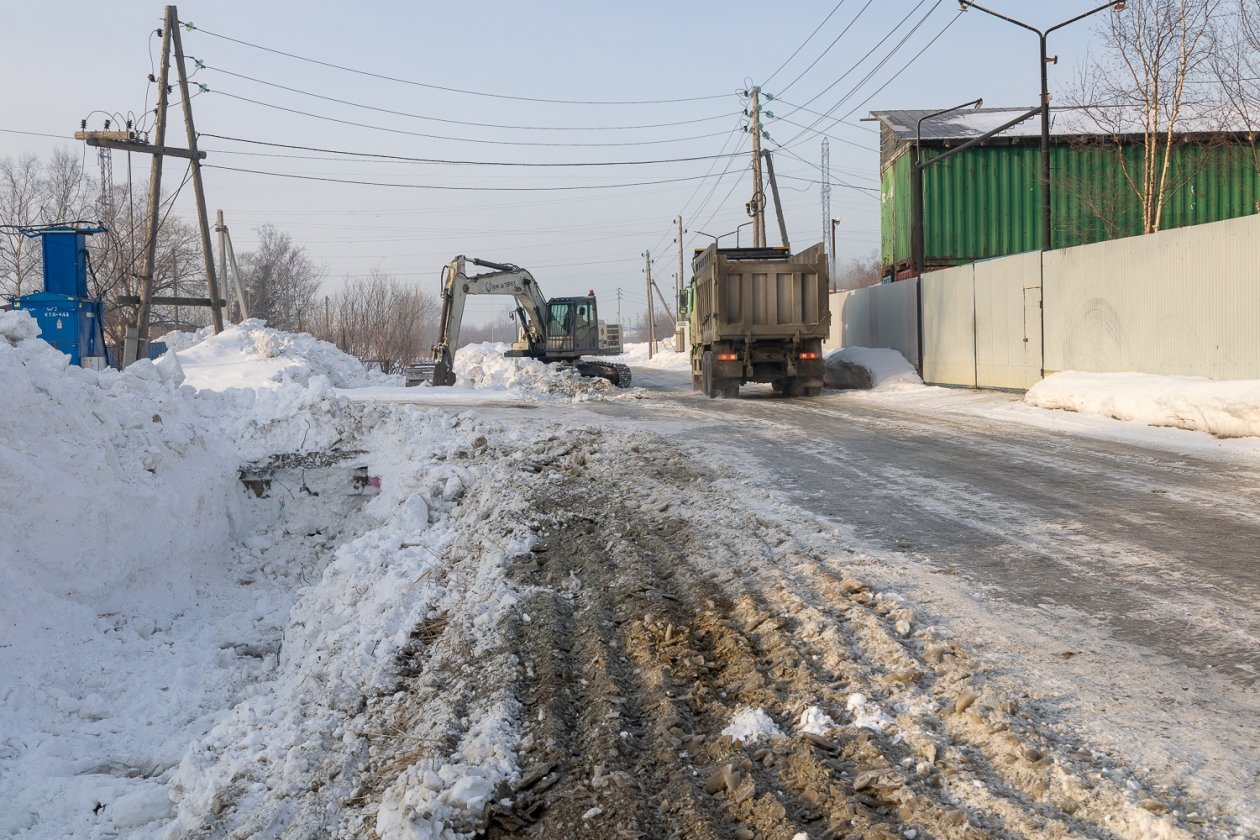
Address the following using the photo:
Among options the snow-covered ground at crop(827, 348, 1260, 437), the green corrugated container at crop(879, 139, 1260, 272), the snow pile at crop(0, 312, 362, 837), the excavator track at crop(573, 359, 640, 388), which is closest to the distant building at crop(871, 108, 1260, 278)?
the green corrugated container at crop(879, 139, 1260, 272)

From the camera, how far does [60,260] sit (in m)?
19.4

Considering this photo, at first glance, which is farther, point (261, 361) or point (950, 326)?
point (261, 361)

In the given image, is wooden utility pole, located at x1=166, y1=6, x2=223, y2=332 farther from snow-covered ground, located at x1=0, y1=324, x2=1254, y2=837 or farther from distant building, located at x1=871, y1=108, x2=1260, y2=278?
distant building, located at x1=871, y1=108, x2=1260, y2=278

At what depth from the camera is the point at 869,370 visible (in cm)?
2403

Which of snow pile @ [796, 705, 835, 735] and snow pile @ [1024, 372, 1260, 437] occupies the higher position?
snow pile @ [1024, 372, 1260, 437]

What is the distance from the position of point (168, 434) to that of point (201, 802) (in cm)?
659

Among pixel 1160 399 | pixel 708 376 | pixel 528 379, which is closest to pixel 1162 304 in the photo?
pixel 1160 399

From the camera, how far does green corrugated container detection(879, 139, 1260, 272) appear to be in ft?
93.0

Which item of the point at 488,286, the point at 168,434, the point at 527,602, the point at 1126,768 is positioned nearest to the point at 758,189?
the point at 488,286

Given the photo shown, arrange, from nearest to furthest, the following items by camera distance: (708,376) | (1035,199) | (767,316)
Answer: (767,316) < (708,376) < (1035,199)

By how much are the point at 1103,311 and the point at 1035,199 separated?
14.8m

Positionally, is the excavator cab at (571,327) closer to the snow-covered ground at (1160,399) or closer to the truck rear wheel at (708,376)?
the truck rear wheel at (708,376)

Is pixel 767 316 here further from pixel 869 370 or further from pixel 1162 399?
pixel 1162 399

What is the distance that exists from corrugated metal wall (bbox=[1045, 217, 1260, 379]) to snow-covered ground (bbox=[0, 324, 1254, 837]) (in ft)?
27.2
